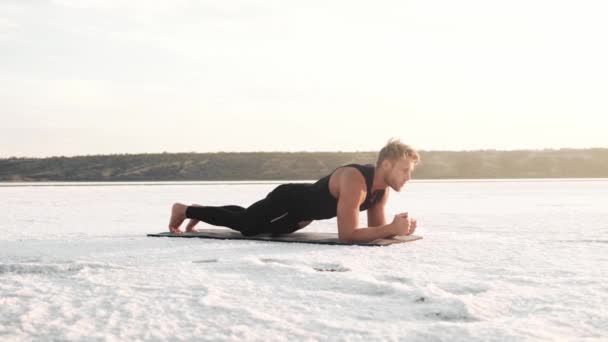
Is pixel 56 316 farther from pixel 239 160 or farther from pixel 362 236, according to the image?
pixel 239 160

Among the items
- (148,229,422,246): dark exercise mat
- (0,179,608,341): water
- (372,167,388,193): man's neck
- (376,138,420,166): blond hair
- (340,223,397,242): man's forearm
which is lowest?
(0,179,608,341): water

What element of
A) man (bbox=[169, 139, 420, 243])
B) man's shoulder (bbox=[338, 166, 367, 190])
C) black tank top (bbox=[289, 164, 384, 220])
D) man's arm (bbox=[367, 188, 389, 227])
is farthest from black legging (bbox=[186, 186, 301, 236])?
man's shoulder (bbox=[338, 166, 367, 190])

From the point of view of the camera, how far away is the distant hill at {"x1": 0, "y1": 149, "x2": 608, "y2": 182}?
33906 millimetres

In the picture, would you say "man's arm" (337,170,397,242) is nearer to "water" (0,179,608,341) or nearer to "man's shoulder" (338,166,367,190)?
"man's shoulder" (338,166,367,190)

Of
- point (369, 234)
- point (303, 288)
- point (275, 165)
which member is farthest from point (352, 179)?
point (275, 165)

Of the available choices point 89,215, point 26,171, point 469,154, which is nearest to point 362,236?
point 89,215

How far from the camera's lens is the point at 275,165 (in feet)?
132

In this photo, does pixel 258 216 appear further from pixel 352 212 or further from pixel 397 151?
pixel 397 151

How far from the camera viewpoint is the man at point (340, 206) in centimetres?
445

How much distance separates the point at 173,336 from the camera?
220cm

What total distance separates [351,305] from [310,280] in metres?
0.59

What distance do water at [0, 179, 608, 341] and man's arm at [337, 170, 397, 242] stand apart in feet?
0.38

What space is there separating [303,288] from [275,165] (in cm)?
3736

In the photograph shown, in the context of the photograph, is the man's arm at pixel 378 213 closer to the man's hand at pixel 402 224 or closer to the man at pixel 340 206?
the man at pixel 340 206
